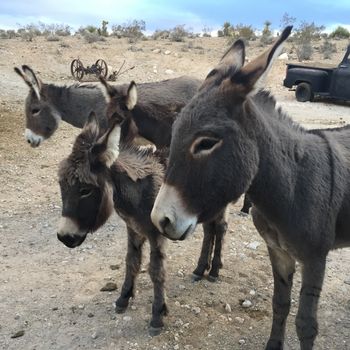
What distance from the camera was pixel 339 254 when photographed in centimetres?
504

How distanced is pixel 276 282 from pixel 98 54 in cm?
2019

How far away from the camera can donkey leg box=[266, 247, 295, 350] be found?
3080mm

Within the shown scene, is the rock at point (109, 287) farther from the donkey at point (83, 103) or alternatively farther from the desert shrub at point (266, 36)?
the desert shrub at point (266, 36)

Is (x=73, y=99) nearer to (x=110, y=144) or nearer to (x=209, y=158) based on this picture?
(x=110, y=144)

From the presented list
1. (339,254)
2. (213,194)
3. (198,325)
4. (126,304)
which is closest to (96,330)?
(126,304)

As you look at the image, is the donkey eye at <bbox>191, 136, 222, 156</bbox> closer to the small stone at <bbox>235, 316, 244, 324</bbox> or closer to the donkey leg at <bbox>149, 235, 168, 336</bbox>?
the donkey leg at <bbox>149, 235, 168, 336</bbox>

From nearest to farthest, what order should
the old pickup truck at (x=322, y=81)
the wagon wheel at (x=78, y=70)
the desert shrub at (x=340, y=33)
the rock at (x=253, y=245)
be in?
the rock at (x=253, y=245) < the old pickup truck at (x=322, y=81) < the wagon wheel at (x=78, y=70) < the desert shrub at (x=340, y=33)

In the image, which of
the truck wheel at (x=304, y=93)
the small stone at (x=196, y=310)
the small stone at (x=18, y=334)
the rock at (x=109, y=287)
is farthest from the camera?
the truck wheel at (x=304, y=93)

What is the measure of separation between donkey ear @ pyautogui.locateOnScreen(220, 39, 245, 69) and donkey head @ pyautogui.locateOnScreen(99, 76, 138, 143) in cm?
286

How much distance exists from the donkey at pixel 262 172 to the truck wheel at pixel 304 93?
1327 cm

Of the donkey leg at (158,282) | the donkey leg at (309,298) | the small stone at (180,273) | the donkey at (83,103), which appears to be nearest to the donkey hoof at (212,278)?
the small stone at (180,273)

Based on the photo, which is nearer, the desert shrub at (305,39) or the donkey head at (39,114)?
the donkey head at (39,114)

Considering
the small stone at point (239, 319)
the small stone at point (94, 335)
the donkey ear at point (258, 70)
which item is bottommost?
the small stone at point (94, 335)

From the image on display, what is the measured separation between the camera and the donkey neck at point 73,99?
6.77 meters
